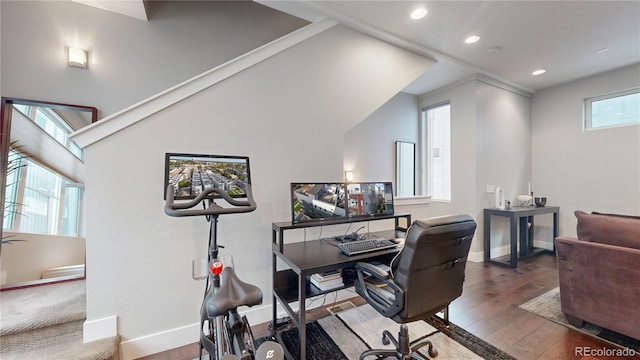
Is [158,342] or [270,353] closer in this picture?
[270,353]

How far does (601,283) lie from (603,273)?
0.09 meters

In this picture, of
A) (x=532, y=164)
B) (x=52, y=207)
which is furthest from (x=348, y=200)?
(x=532, y=164)

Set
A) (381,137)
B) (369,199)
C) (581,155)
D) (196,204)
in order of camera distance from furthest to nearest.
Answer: (381,137), (581,155), (369,199), (196,204)

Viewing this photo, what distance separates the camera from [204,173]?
178 cm

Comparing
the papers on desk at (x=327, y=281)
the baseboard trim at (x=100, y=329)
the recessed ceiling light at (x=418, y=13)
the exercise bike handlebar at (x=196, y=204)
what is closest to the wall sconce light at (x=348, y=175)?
the papers on desk at (x=327, y=281)

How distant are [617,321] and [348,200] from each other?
2.18 meters

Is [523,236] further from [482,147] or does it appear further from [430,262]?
[430,262]

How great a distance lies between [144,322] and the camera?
1776 mm

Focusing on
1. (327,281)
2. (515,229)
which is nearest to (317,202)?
(327,281)

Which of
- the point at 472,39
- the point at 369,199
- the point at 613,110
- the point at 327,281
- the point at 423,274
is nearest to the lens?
the point at 423,274

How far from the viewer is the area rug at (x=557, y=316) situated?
1.89 m

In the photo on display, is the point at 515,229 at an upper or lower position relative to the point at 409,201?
lower

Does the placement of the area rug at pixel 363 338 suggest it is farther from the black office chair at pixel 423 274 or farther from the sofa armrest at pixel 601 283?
the sofa armrest at pixel 601 283

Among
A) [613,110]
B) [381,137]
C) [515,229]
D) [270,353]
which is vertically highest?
[613,110]
